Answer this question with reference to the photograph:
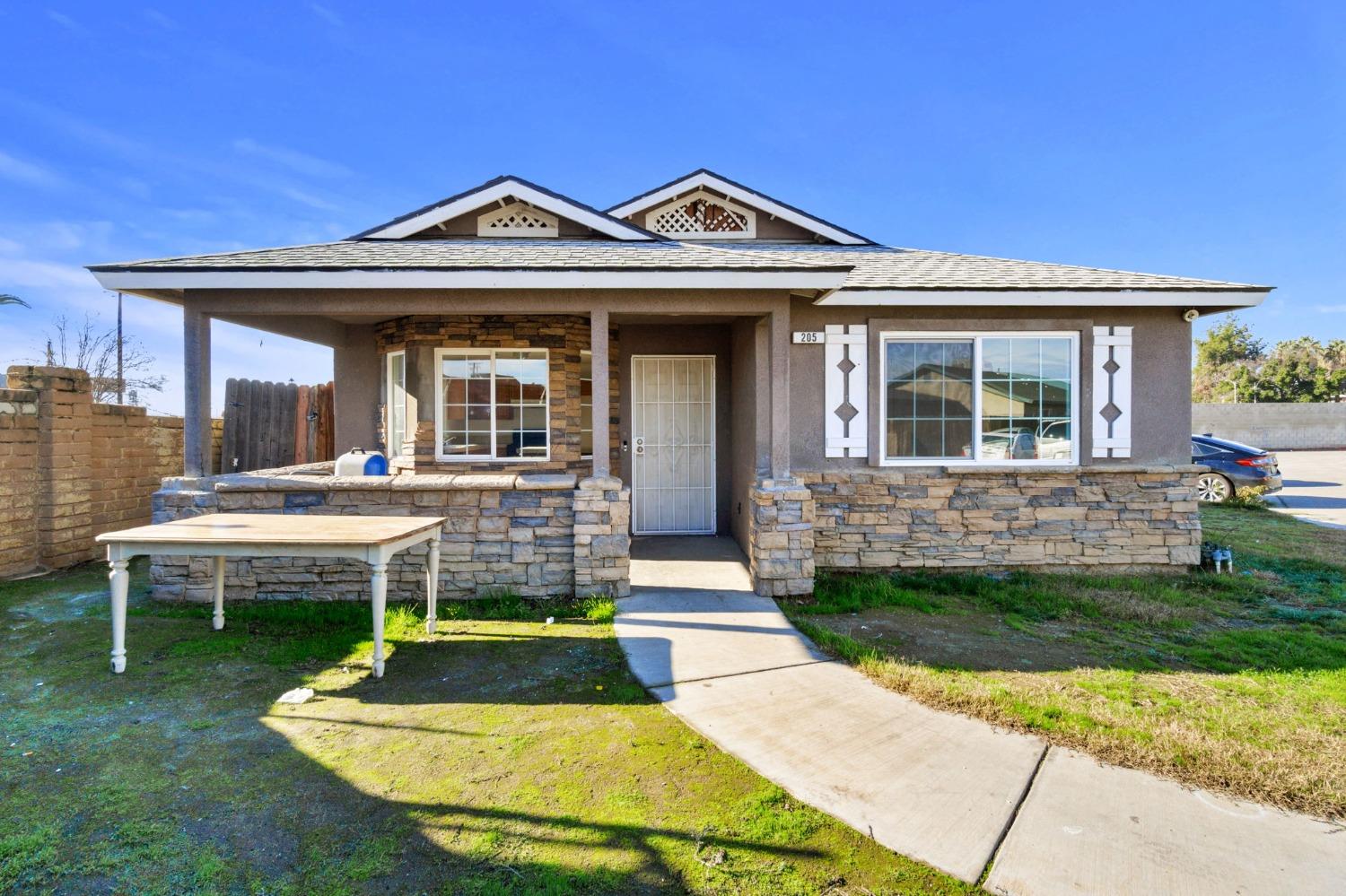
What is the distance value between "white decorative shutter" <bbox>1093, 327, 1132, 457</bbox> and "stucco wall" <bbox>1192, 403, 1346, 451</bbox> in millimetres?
25007

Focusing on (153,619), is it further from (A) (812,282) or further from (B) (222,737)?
(A) (812,282)

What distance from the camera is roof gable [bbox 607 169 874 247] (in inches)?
343

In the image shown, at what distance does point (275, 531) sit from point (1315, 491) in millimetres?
19097

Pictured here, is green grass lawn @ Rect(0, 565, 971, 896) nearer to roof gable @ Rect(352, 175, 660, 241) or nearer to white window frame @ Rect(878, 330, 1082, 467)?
white window frame @ Rect(878, 330, 1082, 467)

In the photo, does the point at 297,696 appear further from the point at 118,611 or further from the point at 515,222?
the point at 515,222

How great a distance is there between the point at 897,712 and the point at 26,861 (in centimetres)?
383

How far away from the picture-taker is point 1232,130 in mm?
13789

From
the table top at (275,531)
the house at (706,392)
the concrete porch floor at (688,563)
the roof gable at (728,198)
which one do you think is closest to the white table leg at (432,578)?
the table top at (275,531)

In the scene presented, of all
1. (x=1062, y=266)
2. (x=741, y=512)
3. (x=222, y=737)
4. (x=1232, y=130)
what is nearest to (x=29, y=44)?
(x=222, y=737)

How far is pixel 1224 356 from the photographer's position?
3628 cm

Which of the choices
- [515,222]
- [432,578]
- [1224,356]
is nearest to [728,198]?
[515,222]

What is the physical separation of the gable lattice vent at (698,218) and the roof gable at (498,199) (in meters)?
1.69

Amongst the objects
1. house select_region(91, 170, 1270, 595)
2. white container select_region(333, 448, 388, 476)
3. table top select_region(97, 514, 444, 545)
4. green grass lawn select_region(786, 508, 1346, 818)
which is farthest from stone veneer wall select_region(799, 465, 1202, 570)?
white container select_region(333, 448, 388, 476)

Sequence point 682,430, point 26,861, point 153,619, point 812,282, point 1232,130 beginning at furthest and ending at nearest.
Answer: point 1232,130 < point 682,430 < point 812,282 < point 153,619 < point 26,861
